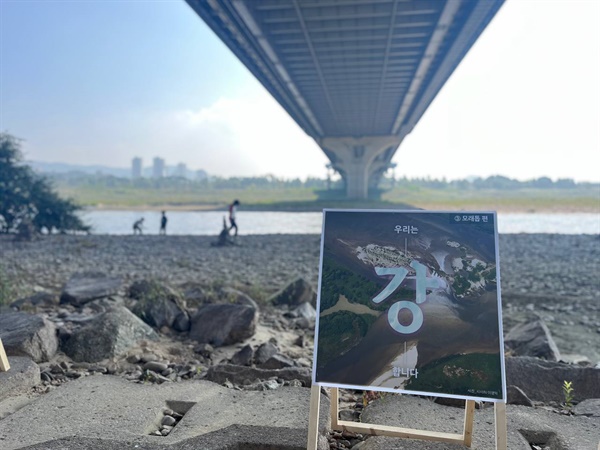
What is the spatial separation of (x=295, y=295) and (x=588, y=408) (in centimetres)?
480

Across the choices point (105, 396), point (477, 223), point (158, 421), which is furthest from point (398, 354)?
point (105, 396)

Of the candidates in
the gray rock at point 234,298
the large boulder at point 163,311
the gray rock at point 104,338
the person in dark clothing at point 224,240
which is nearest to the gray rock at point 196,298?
the gray rock at point 234,298

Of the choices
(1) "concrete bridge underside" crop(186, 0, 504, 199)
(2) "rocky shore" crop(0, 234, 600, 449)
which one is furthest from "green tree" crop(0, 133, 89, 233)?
(2) "rocky shore" crop(0, 234, 600, 449)

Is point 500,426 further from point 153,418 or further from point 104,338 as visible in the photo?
point 104,338

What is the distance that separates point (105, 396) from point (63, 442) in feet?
2.55

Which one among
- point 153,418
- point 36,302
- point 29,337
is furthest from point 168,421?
point 36,302

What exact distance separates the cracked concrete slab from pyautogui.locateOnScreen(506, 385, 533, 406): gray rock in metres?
1.42

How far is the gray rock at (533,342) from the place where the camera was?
16.8ft

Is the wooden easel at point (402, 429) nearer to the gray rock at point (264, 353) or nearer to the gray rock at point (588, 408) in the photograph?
the gray rock at point (588, 408)

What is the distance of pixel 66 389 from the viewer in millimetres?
3732

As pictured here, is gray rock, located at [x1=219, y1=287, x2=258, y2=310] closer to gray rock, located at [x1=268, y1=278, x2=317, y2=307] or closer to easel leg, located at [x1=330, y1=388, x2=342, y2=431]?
gray rock, located at [x1=268, y1=278, x2=317, y2=307]

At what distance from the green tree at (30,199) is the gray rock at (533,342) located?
30.5 metres

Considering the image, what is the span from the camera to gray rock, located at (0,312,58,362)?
4328mm

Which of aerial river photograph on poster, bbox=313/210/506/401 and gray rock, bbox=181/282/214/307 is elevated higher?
aerial river photograph on poster, bbox=313/210/506/401
